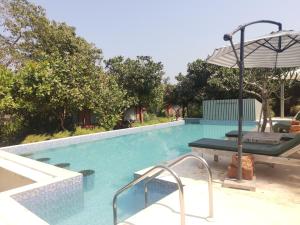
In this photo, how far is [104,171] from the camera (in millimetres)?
7934

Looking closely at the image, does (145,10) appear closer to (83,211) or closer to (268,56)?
(268,56)

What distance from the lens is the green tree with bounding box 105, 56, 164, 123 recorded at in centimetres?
1769

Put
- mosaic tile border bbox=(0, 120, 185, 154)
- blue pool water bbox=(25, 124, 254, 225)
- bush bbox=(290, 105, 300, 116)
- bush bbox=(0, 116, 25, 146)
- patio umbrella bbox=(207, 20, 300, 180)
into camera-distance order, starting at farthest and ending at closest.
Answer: bush bbox=(290, 105, 300, 116), bush bbox=(0, 116, 25, 146), mosaic tile border bbox=(0, 120, 185, 154), blue pool water bbox=(25, 124, 254, 225), patio umbrella bbox=(207, 20, 300, 180)

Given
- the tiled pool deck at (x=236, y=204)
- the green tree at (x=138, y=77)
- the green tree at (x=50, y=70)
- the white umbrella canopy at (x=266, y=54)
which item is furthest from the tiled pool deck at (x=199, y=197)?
the green tree at (x=138, y=77)

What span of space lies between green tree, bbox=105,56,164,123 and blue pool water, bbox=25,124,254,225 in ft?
12.9

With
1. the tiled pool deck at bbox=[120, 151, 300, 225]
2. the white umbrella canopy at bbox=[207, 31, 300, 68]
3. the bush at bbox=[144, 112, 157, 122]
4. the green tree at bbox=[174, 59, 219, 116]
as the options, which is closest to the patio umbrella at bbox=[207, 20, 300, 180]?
the white umbrella canopy at bbox=[207, 31, 300, 68]

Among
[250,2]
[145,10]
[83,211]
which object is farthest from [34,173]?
[145,10]

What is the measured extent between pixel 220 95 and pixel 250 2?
11.5 meters

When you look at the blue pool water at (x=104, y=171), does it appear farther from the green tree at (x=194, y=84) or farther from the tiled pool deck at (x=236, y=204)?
the green tree at (x=194, y=84)

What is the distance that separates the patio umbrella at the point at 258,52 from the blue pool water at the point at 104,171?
2.59m

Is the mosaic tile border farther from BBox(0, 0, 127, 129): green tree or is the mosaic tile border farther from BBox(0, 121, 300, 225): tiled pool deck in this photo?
BBox(0, 121, 300, 225): tiled pool deck

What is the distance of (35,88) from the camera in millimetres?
12250

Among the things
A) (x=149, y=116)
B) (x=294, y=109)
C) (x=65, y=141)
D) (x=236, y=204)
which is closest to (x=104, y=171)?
(x=236, y=204)

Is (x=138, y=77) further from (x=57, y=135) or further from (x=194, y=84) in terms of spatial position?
(x=57, y=135)
